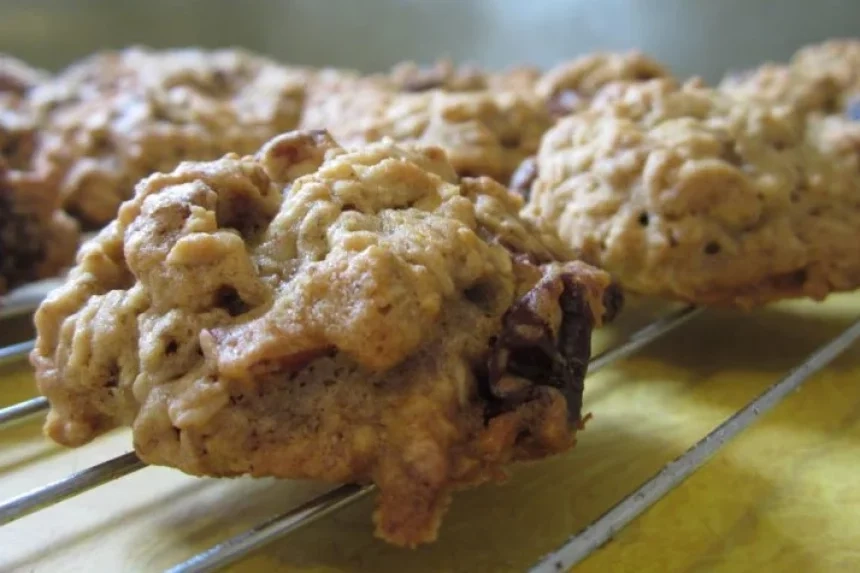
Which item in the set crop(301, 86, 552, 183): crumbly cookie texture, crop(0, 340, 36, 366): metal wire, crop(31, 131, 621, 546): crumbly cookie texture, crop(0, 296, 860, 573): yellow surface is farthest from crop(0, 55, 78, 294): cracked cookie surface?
crop(31, 131, 621, 546): crumbly cookie texture

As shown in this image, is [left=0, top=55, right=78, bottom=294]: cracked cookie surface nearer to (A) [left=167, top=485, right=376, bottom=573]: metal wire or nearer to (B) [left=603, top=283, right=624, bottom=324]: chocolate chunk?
(A) [left=167, top=485, right=376, bottom=573]: metal wire

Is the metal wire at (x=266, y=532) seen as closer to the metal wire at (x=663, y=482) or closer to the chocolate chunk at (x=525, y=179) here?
the metal wire at (x=663, y=482)

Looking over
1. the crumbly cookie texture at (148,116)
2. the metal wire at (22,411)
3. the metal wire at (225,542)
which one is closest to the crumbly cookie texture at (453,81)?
the crumbly cookie texture at (148,116)

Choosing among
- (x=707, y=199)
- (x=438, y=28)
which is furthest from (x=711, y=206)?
(x=438, y=28)

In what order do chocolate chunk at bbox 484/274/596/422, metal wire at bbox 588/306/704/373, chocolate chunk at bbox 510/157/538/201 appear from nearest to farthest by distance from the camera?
chocolate chunk at bbox 484/274/596/422 → metal wire at bbox 588/306/704/373 → chocolate chunk at bbox 510/157/538/201

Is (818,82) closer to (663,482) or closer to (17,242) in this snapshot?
(663,482)
